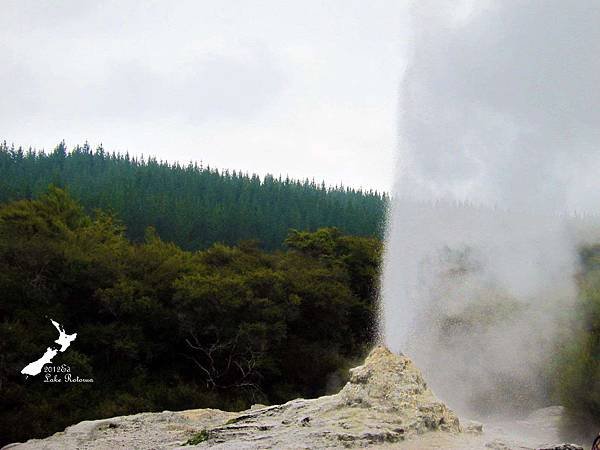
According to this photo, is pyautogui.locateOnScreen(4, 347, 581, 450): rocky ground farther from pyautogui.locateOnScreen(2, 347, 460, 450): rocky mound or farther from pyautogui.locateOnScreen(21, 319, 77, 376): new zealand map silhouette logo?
pyautogui.locateOnScreen(21, 319, 77, 376): new zealand map silhouette logo

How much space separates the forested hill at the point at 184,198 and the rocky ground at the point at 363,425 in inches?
1344

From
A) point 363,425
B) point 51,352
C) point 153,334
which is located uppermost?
point 363,425

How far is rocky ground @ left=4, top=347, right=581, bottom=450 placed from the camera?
284 inches

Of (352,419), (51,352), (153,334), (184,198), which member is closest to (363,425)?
(352,419)

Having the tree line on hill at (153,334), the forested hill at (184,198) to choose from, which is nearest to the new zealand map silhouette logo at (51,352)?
the tree line on hill at (153,334)

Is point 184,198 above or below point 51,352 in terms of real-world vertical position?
above

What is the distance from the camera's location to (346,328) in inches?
893

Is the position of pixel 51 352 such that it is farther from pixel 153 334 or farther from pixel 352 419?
pixel 352 419

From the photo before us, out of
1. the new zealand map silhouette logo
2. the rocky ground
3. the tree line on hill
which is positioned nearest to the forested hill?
the tree line on hill

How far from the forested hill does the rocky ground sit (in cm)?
3414

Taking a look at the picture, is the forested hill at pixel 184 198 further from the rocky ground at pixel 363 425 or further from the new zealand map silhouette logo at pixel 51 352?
the rocky ground at pixel 363 425

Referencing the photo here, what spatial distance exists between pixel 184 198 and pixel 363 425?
202ft

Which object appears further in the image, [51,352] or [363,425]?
[51,352]

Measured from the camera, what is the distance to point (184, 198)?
6769 cm
